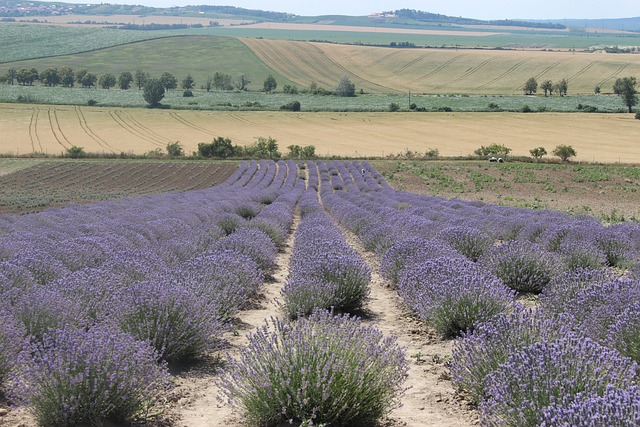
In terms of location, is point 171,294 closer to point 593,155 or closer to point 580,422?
point 580,422

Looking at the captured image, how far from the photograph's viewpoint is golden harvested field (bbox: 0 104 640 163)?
59375 millimetres

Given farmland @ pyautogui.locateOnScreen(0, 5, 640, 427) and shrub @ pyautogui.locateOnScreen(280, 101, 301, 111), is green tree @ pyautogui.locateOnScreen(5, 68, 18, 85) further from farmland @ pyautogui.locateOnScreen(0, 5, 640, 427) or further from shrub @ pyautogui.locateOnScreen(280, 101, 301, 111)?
farmland @ pyautogui.locateOnScreen(0, 5, 640, 427)

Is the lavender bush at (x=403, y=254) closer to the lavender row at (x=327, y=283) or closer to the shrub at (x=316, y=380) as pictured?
the lavender row at (x=327, y=283)

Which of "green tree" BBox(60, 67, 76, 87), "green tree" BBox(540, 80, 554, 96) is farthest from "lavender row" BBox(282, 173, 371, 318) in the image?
"green tree" BBox(60, 67, 76, 87)

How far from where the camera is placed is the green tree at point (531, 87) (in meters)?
108

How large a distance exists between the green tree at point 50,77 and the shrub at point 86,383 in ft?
400

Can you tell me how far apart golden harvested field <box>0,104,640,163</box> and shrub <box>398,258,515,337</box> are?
152ft

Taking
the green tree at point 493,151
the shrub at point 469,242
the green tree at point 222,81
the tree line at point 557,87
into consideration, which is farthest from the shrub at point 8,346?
the green tree at point 222,81

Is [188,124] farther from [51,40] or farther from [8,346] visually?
[51,40]

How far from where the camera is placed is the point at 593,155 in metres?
52.5

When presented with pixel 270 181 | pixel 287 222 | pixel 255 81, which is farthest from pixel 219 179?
pixel 255 81

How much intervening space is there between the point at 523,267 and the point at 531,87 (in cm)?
10665

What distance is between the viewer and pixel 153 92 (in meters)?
93.6

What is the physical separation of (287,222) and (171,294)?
38.9ft
